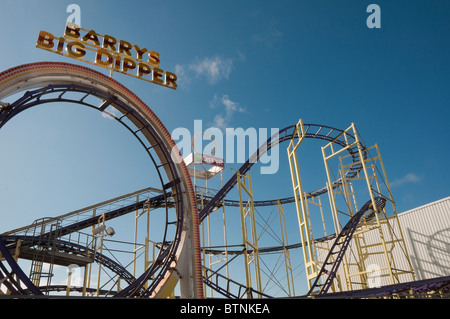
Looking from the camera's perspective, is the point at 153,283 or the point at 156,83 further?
the point at 156,83

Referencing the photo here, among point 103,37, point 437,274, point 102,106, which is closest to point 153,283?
point 102,106

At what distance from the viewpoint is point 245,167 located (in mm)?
17312

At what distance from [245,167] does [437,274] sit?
515 inches

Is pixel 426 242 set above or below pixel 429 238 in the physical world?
below

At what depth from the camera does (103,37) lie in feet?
43.0

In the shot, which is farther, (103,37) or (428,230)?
(428,230)
